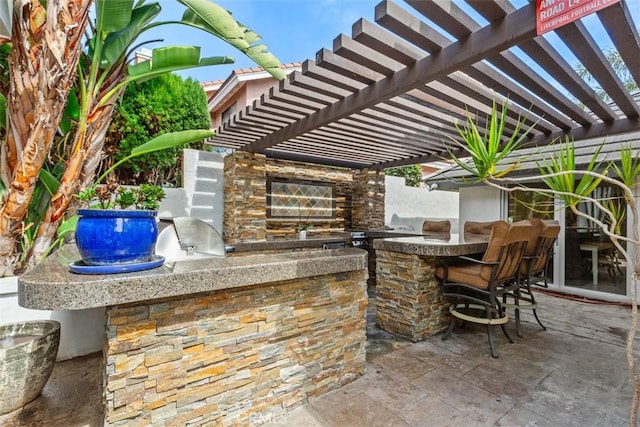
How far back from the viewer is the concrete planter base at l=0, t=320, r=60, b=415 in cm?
240

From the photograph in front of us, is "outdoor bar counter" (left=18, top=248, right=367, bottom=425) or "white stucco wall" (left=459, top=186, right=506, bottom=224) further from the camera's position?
"white stucco wall" (left=459, top=186, right=506, bottom=224)

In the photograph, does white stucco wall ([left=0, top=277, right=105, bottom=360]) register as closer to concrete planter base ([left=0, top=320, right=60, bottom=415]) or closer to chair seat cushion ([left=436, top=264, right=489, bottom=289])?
concrete planter base ([left=0, top=320, right=60, bottom=415])

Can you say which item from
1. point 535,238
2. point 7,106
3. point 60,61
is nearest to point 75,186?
point 7,106

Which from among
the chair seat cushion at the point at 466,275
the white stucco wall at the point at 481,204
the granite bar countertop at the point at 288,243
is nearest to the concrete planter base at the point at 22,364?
the granite bar countertop at the point at 288,243

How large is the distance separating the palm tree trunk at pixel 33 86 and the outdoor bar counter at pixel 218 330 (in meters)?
1.03

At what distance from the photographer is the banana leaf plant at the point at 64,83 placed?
2.77 m

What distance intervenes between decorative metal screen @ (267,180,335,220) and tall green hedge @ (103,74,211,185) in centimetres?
197

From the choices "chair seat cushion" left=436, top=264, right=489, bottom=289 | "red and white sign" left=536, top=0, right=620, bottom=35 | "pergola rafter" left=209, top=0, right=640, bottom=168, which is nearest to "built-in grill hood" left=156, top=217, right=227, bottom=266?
"pergola rafter" left=209, top=0, right=640, bottom=168

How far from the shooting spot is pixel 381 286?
174 inches

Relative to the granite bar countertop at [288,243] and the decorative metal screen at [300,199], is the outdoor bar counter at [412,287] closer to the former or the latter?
the granite bar countertop at [288,243]

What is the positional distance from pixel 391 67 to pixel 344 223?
542 cm

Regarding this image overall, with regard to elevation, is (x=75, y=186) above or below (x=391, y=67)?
below

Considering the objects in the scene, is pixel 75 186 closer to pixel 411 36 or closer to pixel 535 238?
pixel 411 36

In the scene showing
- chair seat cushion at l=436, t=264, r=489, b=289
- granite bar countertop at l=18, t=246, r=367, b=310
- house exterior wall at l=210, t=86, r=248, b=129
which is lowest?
chair seat cushion at l=436, t=264, r=489, b=289
